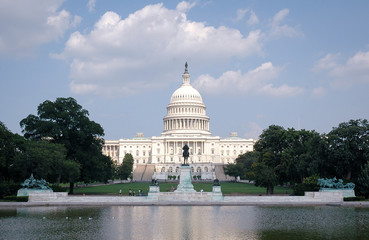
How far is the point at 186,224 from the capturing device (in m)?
26.1

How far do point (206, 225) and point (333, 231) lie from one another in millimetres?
6595

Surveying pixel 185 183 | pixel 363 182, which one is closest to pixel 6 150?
pixel 185 183

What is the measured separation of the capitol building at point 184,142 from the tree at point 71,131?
90.0 meters

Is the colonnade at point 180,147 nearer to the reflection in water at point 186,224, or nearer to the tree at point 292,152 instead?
the tree at point 292,152

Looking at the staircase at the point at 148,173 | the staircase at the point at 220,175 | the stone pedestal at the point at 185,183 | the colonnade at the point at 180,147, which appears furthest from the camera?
the colonnade at the point at 180,147

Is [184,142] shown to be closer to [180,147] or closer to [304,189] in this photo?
[180,147]

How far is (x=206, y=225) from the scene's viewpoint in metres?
25.6

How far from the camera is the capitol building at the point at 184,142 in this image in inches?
6058

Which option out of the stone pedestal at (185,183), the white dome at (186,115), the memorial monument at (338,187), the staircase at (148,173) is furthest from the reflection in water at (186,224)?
the white dome at (186,115)

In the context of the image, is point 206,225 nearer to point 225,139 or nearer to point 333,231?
point 333,231

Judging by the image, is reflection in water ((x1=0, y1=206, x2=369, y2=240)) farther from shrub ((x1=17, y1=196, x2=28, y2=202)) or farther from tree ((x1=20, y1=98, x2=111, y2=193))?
tree ((x1=20, y1=98, x2=111, y2=193))

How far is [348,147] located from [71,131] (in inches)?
1231

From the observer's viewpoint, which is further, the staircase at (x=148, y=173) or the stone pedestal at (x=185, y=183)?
the staircase at (x=148, y=173)

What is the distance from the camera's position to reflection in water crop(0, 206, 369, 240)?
22.3 metres
